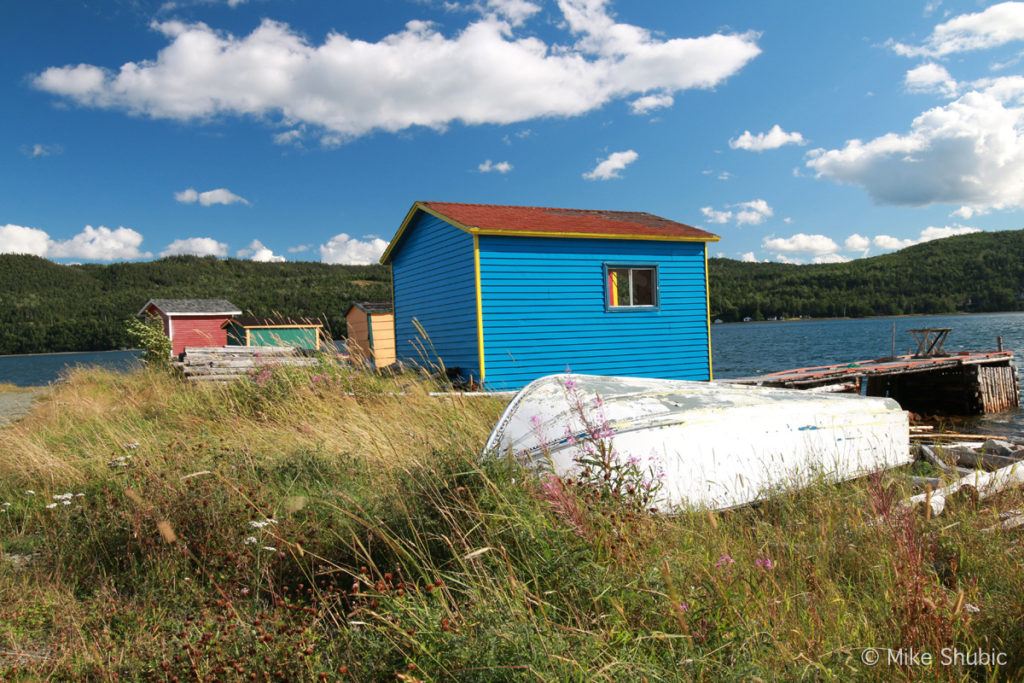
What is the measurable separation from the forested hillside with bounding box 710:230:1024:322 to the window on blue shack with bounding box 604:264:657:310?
85.9m

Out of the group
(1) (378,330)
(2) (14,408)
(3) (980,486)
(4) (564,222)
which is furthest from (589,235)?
(2) (14,408)

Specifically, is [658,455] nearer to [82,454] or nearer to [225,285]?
[82,454]

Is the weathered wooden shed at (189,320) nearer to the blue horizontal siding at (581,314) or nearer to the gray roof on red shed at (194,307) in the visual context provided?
the gray roof on red shed at (194,307)

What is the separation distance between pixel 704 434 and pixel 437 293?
10167 mm

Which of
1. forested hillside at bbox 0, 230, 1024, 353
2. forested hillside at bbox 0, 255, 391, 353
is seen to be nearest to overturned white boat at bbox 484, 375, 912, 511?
forested hillside at bbox 0, 255, 391, 353

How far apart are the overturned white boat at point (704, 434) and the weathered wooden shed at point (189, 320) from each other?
3466 cm

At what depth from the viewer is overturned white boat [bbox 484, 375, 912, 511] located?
192 inches

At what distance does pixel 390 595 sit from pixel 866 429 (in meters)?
5.11

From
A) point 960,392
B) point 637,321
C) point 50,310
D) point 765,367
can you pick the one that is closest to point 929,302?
point 765,367

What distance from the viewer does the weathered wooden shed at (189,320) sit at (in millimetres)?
36219

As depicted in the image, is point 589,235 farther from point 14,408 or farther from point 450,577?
point 14,408

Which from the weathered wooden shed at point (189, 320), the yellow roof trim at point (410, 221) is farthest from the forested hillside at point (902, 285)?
the yellow roof trim at point (410, 221)

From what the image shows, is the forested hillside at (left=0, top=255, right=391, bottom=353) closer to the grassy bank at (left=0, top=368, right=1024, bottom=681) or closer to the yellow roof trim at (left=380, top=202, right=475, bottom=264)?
the yellow roof trim at (left=380, top=202, right=475, bottom=264)

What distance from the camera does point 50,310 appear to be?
97312 millimetres
